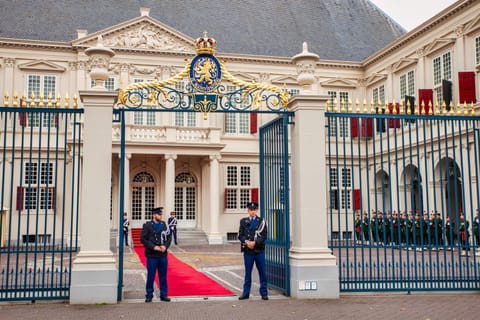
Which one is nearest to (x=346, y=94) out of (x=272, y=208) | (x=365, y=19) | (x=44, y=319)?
(x=365, y=19)

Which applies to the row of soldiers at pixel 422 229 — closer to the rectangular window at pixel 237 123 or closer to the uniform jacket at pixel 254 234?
the uniform jacket at pixel 254 234

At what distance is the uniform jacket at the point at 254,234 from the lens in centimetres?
933

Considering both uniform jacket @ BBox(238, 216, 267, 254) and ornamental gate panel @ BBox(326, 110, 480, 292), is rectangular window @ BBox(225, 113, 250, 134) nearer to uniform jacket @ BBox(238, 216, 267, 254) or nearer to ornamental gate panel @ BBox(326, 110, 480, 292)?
ornamental gate panel @ BBox(326, 110, 480, 292)

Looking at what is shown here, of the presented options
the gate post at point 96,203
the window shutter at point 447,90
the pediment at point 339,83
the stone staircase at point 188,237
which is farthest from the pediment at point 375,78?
the gate post at point 96,203

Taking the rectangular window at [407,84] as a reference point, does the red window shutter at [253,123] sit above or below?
below

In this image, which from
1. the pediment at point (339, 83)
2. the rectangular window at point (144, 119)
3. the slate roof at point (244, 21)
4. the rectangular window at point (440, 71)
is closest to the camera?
the rectangular window at point (440, 71)

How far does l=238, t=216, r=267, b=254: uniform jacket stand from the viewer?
933 centimetres

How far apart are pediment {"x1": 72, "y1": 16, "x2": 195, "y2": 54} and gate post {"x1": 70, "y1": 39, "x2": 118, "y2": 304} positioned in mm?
18755

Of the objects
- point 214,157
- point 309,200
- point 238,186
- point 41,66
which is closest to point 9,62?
point 41,66

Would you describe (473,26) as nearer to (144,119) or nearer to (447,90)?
(447,90)

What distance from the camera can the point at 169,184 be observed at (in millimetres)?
25703

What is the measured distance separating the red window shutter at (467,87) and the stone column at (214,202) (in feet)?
37.0

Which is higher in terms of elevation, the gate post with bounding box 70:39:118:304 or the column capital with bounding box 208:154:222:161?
the column capital with bounding box 208:154:222:161

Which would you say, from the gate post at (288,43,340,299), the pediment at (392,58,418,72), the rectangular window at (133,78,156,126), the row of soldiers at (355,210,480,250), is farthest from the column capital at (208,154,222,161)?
the gate post at (288,43,340,299)
